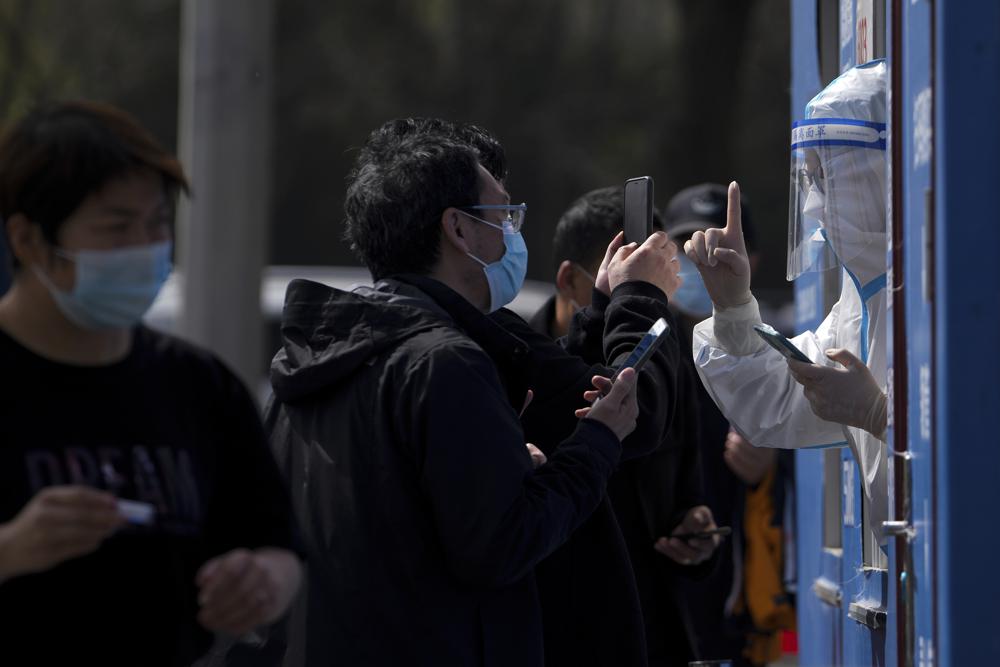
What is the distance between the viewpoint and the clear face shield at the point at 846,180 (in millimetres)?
3145

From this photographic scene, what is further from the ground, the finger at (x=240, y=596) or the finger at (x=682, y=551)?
the finger at (x=240, y=596)

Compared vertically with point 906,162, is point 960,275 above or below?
below

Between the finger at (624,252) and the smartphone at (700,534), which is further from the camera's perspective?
the smartphone at (700,534)

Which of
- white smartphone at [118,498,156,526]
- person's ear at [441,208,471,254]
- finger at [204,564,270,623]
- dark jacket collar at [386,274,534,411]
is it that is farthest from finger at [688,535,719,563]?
white smartphone at [118,498,156,526]

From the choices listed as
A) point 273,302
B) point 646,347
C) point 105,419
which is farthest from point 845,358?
point 273,302

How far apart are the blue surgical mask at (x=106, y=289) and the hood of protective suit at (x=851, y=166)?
1502 millimetres

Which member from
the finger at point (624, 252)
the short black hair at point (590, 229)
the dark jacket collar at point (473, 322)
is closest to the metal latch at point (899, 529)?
the dark jacket collar at point (473, 322)

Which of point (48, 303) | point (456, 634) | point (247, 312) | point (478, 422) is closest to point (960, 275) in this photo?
point (478, 422)

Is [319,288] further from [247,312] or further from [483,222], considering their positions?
[247,312]

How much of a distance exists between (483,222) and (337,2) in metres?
21.9

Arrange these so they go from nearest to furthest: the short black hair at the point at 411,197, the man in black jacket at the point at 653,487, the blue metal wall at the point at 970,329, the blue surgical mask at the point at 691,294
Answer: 1. the blue metal wall at the point at 970,329
2. the short black hair at the point at 411,197
3. the man in black jacket at the point at 653,487
4. the blue surgical mask at the point at 691,294

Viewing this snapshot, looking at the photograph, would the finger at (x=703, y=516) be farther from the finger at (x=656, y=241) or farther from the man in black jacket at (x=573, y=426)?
the finger at (x=656, y=241)

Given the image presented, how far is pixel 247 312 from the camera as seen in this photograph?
9383 millimetres

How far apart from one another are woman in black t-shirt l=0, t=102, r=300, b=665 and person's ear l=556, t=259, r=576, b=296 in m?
2.07
